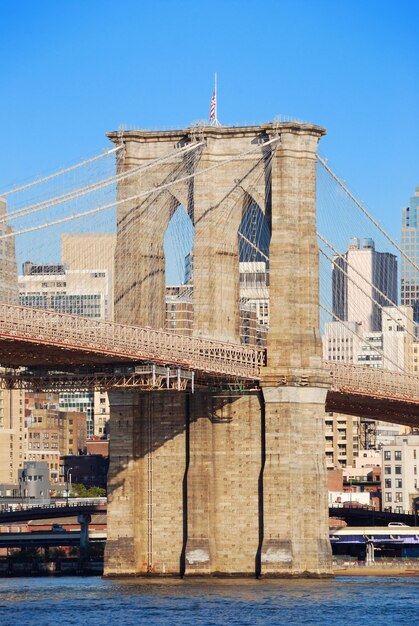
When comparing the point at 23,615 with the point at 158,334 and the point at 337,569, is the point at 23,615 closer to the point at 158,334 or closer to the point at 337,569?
the point at 158,334

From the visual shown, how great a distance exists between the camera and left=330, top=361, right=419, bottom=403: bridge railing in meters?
111

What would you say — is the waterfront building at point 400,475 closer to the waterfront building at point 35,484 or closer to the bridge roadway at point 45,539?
the waterfront building at point 35,484

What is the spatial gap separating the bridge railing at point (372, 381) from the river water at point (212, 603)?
10056mm

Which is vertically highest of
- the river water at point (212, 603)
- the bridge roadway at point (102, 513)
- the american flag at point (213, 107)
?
the american flag at point (213, 107)

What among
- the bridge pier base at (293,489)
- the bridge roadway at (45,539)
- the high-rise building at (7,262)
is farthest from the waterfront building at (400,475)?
the bridge pier base at (293,489)

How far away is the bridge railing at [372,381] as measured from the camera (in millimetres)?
110812

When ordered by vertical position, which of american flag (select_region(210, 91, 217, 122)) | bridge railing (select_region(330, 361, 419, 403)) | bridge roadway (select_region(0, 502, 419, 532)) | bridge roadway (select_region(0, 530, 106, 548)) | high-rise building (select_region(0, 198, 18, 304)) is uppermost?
american flag (select_region(210, 91, 217, 122))

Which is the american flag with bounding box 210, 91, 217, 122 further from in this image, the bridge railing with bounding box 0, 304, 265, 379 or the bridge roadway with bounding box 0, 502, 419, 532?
the bridge roadway with bounding box 0, 502, 419, 532

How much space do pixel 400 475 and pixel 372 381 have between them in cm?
7299

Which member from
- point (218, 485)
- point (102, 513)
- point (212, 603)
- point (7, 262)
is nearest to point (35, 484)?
point (102, 513)

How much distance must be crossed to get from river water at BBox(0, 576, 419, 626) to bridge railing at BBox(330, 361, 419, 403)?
1006 centimetres

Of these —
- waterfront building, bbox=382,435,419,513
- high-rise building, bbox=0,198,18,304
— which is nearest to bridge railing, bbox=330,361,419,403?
high-rise building, bbox=0,198,18,304

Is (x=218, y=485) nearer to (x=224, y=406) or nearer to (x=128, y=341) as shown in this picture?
(x=224, y=406)

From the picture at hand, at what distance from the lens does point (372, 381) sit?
113375mm
